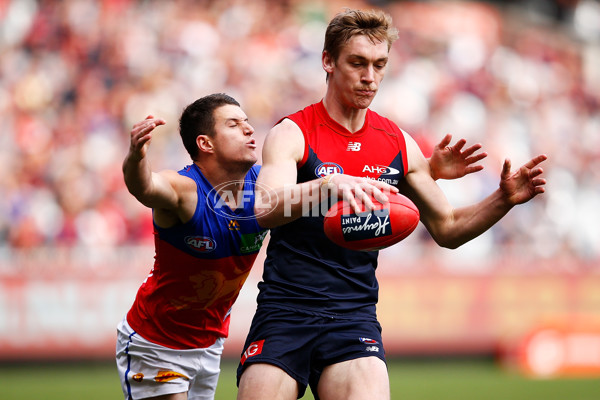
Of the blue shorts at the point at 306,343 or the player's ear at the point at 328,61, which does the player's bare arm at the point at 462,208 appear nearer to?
the player's ear at the point at 328,61

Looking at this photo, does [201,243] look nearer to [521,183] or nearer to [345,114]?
[345,114]

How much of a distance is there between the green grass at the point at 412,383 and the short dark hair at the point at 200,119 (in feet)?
16.7

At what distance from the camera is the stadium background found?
11.8 meters

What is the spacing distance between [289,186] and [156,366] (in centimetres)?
184

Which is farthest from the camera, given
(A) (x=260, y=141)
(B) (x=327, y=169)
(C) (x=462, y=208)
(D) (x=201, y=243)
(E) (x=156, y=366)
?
(A) (x=260, y=141)

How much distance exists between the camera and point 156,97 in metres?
14.3

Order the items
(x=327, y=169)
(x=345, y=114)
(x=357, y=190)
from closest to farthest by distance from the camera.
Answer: (x=357, y=190) → (x=327, y=169) → (x=345, y=114)

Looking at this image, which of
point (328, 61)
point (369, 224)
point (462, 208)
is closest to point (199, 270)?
point (369, 224)

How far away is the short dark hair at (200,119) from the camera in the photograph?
18.3 ft

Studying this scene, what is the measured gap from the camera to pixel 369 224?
173 inches

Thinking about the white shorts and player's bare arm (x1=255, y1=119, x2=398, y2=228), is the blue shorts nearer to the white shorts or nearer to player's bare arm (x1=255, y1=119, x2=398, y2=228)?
player's bare arm (x1=255, y1=119, x2=398, y2=228)

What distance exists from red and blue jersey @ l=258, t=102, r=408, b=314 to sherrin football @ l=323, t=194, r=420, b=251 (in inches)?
Answer: 14.3

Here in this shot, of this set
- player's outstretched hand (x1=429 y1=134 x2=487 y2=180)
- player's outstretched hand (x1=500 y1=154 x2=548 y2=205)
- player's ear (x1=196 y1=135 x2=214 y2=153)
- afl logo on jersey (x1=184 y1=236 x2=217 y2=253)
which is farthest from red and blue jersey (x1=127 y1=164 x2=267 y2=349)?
player's outstretched hand (x1=500 y1=154 x2=548 y2=205)

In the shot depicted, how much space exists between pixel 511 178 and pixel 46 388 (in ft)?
24.8
